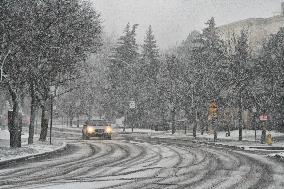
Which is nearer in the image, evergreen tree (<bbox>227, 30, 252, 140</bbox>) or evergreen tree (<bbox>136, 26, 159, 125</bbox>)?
evergreen tree (<bbox>227, 30, 252, 140</bbox>)

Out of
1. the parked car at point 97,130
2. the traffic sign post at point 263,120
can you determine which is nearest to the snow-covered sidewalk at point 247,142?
the traffic sign post at point 263,120

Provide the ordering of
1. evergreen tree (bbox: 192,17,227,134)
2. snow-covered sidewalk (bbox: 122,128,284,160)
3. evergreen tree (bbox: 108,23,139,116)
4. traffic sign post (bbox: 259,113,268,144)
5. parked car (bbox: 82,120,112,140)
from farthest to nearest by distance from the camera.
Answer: evergreen tree (bbox: 108,23,139,116) < evergreen tree (bbox: 192,17,227,134) < parked car (bbox: 82,120,112,140) < traffic sign post (bbox: 259,113,268,144) < snow-covered sidewalk (bbox: 122,128,284,160)

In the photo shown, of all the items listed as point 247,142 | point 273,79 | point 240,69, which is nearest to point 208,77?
point 240,69

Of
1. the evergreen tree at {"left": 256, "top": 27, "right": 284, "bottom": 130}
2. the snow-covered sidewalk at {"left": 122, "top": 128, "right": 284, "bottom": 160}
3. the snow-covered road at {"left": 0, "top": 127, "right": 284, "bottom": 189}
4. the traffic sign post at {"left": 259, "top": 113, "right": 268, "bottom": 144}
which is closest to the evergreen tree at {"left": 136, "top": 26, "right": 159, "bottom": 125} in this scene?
the snow-covered sidewalk at {"left": 122, "top": 128, "right": 284, "bottom": 160}

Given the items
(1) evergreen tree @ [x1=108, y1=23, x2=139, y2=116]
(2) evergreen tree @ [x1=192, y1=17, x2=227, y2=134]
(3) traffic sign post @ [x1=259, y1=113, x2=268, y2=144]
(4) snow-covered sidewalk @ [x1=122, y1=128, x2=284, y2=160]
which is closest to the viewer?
(4) snow-covered sidewalk @ [x1=122, y1=128, x2=284, y2=160]

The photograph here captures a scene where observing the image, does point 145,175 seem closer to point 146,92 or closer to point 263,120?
point 263,120

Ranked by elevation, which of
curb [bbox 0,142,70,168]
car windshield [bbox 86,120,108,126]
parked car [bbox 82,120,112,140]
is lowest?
curb [bbox 0,142,70,168]

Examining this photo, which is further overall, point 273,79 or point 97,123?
point 273,79

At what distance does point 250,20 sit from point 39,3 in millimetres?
116766

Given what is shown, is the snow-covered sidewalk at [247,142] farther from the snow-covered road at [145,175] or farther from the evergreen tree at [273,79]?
the snow-covered road at [145,175]

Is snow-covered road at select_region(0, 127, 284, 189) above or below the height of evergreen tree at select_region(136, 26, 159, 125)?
below

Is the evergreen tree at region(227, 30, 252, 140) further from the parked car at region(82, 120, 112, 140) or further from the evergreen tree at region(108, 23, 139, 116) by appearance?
the evergreen tree at region(108, 23, 139, 116)

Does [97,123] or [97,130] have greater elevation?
[97,123]

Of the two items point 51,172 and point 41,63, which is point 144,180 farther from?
point 41,63
